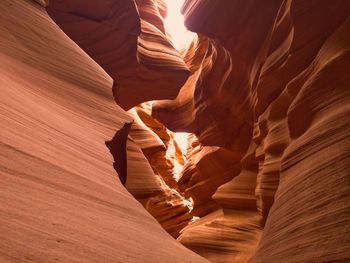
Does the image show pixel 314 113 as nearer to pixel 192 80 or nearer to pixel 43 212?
pixel 43 212

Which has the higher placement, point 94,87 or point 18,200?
point 18,200

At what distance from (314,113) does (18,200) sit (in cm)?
260

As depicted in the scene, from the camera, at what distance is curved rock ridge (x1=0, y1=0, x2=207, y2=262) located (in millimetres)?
1206

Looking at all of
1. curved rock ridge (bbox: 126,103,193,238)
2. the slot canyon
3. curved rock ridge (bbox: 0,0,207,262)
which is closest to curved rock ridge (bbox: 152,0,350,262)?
the slot canyon

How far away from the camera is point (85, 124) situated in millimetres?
2785

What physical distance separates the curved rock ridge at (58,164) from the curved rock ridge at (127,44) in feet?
8.23

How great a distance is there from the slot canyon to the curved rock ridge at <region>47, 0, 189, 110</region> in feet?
0.08

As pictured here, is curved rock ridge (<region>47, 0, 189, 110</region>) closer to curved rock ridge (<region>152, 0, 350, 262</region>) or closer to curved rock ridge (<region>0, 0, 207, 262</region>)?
curved rock ridge (<region>152, 0, 350, 262</region>)

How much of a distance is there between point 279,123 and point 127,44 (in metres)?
3.41

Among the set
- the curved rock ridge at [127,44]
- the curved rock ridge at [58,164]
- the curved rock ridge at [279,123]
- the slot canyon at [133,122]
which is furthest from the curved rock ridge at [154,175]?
the curved rock ridge at [58,164]

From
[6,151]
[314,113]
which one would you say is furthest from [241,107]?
[6,151]

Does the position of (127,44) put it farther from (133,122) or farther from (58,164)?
(58,164)

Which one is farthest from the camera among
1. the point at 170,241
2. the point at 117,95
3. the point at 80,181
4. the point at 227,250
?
the point at 117,95

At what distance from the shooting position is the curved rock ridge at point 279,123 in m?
2.66
